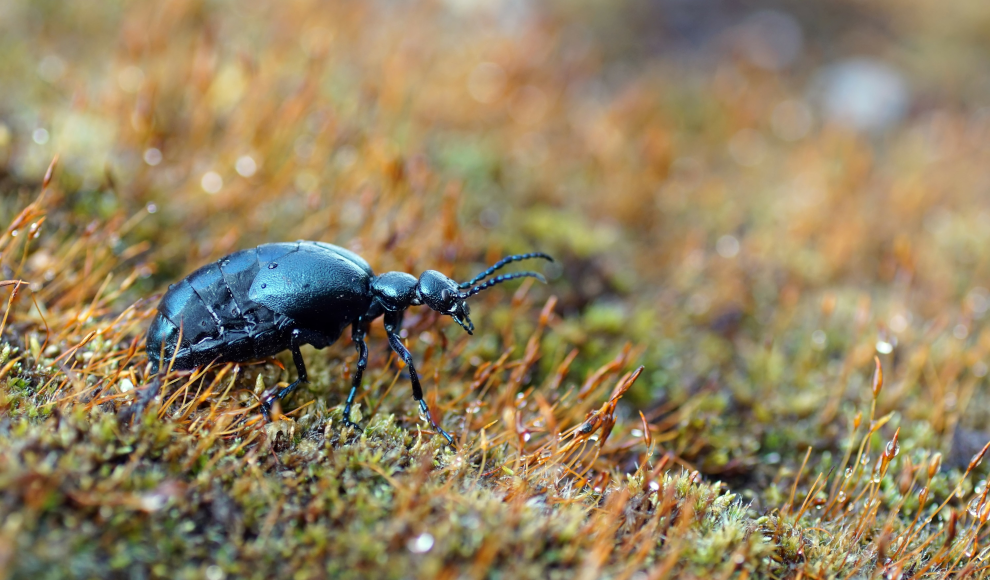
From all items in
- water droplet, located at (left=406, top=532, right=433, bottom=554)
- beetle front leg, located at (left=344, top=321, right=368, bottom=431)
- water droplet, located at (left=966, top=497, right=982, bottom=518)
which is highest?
beetle front leg, located at (left=344, top=321, right=368, bottom=431)

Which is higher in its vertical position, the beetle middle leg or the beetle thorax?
the beetle thorax

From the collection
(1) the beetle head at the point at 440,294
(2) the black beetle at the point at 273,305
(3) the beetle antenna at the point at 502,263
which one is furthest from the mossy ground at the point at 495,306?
(3) the beetle antenna at the point at 502,263

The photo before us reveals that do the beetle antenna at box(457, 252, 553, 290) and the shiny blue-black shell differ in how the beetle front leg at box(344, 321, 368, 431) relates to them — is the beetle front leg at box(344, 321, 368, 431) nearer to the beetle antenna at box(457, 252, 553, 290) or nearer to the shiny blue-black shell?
the shiny blue-black shell

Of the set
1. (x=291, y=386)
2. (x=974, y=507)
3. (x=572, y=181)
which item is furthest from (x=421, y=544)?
(x=572, y=181)

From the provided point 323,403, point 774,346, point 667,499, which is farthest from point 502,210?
point 667,499

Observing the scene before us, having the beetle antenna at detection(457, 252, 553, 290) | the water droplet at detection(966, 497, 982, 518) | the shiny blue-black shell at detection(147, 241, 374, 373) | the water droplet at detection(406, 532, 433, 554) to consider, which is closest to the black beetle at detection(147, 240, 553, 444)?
the shiny blue-black shell at detection(147, 241, 374, 373)

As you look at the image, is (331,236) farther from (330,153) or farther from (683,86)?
(683,86)

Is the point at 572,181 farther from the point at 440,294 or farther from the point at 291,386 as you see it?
the point at 291,386
